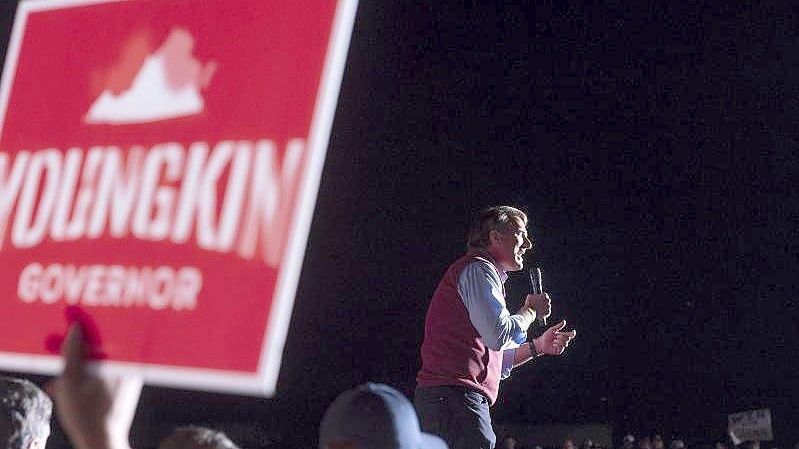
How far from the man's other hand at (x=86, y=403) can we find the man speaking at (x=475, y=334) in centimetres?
202

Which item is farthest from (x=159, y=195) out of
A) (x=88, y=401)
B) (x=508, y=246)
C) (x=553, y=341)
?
(x=553, y=341)

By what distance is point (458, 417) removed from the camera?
3.01m

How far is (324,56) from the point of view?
112cm

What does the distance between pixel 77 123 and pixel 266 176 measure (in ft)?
1.01

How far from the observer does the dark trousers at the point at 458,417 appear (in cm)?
301

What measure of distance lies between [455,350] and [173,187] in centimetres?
207

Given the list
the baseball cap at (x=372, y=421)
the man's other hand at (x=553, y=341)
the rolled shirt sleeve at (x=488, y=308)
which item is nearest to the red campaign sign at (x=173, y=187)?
the baseball cap at (x=372, y=421)

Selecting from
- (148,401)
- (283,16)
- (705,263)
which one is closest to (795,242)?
(705,263)

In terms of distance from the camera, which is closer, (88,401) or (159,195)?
(88,401)

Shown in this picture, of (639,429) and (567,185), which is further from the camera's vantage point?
(639,429)

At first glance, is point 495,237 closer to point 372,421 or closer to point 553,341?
point 553,341

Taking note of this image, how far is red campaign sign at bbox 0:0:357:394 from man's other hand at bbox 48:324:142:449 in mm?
45

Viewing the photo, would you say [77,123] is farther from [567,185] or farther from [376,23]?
[567,185]

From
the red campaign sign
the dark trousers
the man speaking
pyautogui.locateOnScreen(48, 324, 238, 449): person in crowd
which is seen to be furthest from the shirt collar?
pyautogui.locateOnScreen(48, 324, 238, 449): person in crowd
